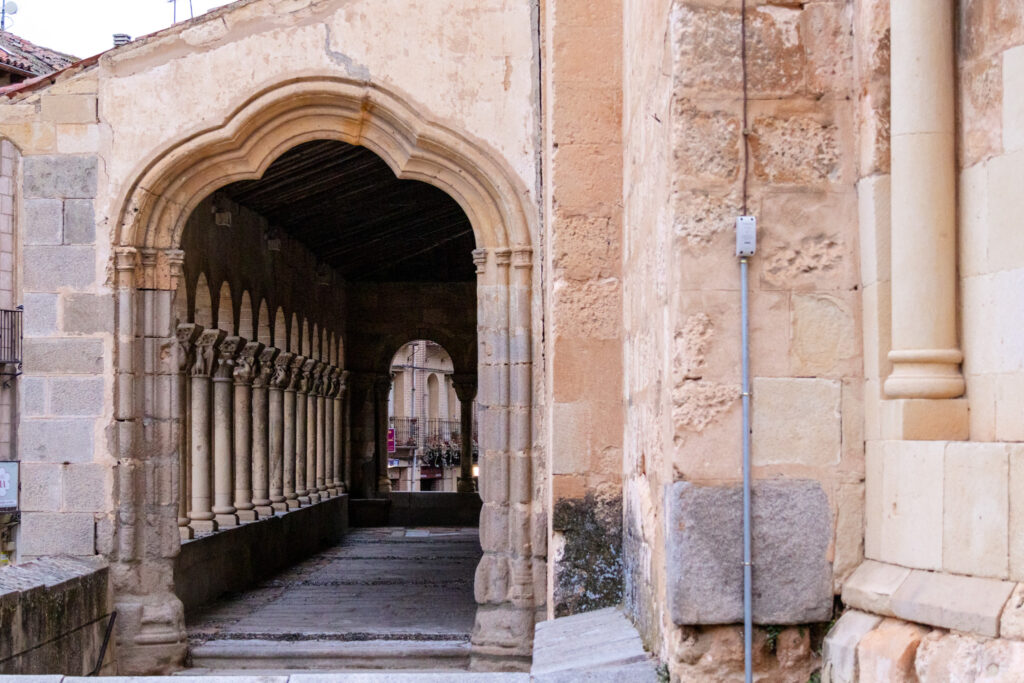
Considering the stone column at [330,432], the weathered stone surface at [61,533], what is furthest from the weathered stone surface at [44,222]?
the stone column at [330,432]

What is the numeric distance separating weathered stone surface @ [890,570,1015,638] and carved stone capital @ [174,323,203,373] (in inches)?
298

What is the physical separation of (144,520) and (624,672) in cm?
494

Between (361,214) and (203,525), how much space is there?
381 cm

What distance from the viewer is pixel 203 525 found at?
1033cm

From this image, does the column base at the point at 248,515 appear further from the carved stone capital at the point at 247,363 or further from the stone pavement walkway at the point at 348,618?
the carved stone capital at the point at 247,363

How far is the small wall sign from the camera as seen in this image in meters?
8.32

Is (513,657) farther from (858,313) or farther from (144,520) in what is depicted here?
(858,313)

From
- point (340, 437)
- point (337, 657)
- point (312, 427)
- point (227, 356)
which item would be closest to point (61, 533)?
point (337, 657)

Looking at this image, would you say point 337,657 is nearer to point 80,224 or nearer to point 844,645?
point 80,224

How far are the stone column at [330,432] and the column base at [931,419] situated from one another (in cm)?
1343

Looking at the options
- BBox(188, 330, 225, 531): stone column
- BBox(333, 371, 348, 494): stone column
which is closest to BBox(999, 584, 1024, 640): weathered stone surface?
BBox(188, 330, 225, 531): stone column

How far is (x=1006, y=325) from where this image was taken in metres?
2.79

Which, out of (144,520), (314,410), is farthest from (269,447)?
→ (144,520)

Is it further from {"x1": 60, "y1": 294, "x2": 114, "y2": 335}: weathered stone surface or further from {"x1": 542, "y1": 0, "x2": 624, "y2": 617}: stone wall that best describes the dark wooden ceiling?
{"x1": 542, "y1": 0, "x2": 624, "y2": 617}: stone wall
